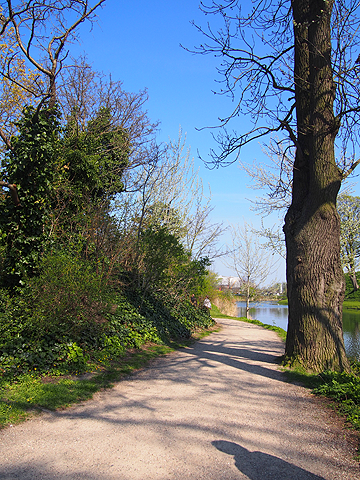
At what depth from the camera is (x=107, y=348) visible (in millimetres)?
7453

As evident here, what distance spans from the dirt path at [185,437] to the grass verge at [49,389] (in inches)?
8.0

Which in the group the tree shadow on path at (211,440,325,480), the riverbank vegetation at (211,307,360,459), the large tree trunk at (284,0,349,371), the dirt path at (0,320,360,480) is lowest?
the dirt path at (0,320,360,480)

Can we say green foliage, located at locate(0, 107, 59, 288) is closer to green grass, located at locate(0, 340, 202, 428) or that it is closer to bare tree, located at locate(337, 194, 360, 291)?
green grass, located at locate(0, 340, 202, 428)

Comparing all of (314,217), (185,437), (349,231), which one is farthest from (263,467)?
(349,231)

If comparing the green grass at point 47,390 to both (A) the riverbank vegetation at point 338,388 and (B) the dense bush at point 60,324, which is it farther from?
(A) the riverbank vegetation at point 338,388

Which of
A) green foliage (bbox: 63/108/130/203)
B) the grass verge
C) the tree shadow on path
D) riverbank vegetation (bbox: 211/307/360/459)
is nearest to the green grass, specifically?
the grass verge

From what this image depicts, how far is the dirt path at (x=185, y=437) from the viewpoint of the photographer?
10.1 ft

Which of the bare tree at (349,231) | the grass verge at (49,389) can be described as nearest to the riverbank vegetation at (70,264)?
the grass verge at (49,389)

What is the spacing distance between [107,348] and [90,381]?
1.77 m

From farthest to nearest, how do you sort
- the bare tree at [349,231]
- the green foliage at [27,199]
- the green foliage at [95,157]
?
the bare tree at [349,231] < the green foliage at [95,157] < the green foliage at [27,199]

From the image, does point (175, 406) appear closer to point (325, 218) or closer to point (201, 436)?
point (201, 436)

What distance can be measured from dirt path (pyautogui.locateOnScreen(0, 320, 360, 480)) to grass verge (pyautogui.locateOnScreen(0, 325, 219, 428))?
20 cm

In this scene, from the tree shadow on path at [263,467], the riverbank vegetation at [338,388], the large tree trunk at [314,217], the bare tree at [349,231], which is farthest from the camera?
the bare tree at [349,231]

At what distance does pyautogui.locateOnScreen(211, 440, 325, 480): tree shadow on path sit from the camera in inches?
120
